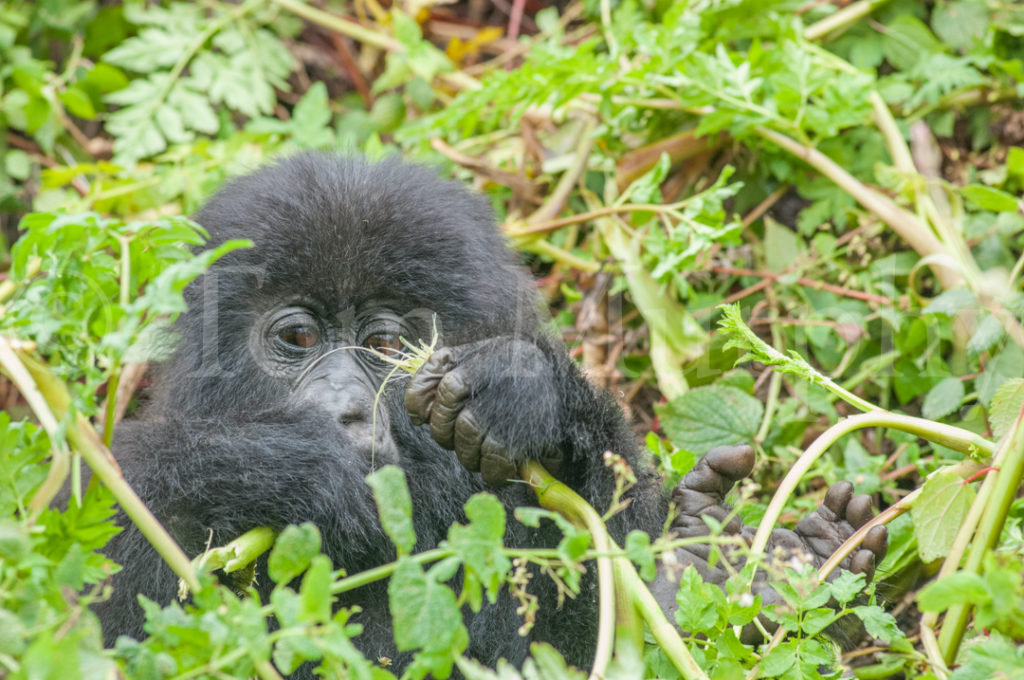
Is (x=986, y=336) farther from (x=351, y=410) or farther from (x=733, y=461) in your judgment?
(x=351, y=410)

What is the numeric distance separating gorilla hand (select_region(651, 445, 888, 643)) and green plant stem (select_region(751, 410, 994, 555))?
27 centimetres

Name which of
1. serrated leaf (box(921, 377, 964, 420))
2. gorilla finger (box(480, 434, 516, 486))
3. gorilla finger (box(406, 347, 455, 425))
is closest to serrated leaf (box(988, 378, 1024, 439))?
serrated leaf (box(921, 377, 964, 420))

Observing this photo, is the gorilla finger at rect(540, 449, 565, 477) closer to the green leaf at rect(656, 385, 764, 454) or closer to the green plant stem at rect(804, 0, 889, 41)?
the green leaf at rect(656, 385, 764, 454)

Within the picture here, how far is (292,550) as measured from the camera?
1334 millimetres

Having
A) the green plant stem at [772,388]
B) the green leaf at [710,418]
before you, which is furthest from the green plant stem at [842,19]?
the green leaf at [710,418]

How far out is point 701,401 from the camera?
2.91 meters

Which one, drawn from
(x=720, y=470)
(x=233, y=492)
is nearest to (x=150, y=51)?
(x=233, y=492)

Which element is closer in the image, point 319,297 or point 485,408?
point 485,408

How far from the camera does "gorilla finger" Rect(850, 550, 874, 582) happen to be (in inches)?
82.0

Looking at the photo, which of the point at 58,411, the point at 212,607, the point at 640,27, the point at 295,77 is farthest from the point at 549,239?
the point at 212,607

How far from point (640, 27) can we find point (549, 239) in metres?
0.85

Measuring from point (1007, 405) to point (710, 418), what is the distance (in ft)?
3.18

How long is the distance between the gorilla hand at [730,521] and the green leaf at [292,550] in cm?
106

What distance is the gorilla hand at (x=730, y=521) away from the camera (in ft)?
7.14
